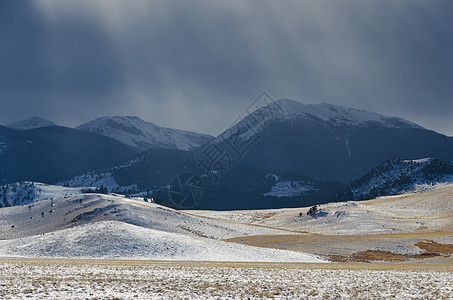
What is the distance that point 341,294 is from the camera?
732 inches

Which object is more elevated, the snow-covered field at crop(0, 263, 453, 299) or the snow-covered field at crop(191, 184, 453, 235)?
the snow-covered field at crop(0, 263, 453, 299)

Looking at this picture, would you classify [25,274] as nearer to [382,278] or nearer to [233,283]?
[233,283]

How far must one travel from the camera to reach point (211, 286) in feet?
66.7

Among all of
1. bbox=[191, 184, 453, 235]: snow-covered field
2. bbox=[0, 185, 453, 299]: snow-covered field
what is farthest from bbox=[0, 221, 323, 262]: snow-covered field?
bbox=[191, 184, 453, 235]: snow-covered field

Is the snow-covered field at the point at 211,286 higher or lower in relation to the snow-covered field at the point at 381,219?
higher

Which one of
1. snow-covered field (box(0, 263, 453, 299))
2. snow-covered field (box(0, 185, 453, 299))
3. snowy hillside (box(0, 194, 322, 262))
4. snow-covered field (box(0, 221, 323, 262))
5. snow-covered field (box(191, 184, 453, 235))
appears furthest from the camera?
snow-covered field (box(191, 184, 453, 235))

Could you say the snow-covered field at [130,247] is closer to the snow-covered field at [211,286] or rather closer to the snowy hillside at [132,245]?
the snowy hillside at [132,245]

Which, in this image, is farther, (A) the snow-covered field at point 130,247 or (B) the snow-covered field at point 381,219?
(B) the snow-covered field at point 381,219

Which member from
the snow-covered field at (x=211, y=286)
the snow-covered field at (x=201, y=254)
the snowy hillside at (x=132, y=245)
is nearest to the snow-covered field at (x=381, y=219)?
the snow-covered field at (x=201, y=254)

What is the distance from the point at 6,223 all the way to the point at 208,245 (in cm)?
6907

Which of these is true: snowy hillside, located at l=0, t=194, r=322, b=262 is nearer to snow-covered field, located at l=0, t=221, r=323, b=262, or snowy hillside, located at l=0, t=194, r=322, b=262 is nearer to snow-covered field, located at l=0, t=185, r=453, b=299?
snow-covered field, located at l=0, t=221, r=323, b=262

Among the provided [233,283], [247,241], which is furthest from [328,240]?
[233,283]

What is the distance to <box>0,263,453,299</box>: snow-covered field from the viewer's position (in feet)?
58.4

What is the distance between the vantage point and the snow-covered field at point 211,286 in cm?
Result: 1781
